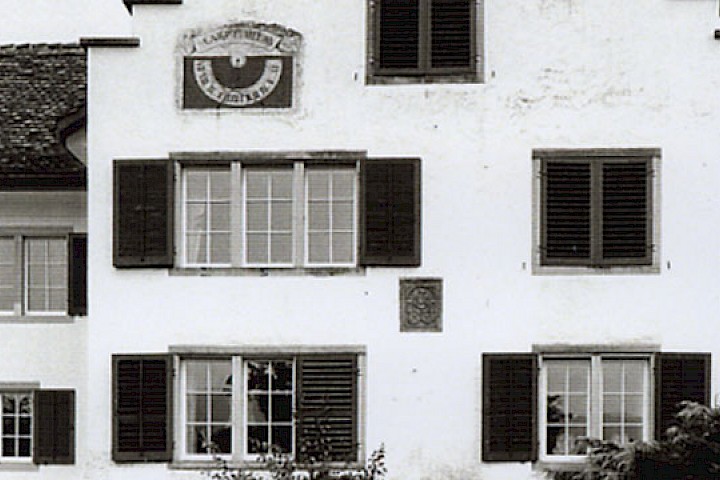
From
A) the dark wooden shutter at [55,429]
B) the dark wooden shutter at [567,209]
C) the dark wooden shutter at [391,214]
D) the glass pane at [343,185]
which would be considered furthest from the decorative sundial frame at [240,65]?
the dark wooden shutter at [55,429]

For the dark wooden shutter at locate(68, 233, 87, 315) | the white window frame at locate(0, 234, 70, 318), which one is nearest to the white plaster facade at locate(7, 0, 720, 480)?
the dark wooden shutter at locate(68, 233, 87, 315)

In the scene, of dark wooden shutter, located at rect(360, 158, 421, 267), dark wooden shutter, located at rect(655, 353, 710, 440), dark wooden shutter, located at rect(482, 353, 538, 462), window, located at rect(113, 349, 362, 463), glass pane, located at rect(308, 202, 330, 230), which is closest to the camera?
dark wooden shutter, located at rect(655, 353, 710, 440)

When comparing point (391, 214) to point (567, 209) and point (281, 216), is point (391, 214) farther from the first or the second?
point (567, 209)

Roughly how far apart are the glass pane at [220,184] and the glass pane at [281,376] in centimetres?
227

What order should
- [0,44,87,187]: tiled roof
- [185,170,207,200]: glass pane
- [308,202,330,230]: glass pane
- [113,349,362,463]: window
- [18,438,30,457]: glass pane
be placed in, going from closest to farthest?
1. [113,349,362,463]: window
2. [308,202,330,230]: glass pane
3. [185,170,207,200]: glass pane
4. [0,44,87,187]: tiled roof
5. [18,438,30,457]: glass pane

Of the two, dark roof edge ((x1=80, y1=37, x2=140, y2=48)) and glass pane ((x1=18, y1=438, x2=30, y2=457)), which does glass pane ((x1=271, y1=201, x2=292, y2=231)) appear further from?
glass pane ((x1=18, y1=438, x2=30, y2=457))

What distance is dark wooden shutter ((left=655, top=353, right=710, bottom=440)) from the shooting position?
2153cm

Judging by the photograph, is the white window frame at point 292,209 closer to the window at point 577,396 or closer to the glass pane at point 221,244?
the glass pane at point 221,244

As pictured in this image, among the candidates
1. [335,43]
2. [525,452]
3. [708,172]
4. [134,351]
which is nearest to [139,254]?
[134,351]

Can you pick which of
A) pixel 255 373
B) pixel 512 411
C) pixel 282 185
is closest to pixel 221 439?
pixel 255 373

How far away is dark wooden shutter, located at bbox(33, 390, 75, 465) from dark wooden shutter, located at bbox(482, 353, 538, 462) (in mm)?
6038

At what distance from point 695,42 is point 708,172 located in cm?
166

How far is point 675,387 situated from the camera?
2156cm

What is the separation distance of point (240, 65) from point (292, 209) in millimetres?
1978
